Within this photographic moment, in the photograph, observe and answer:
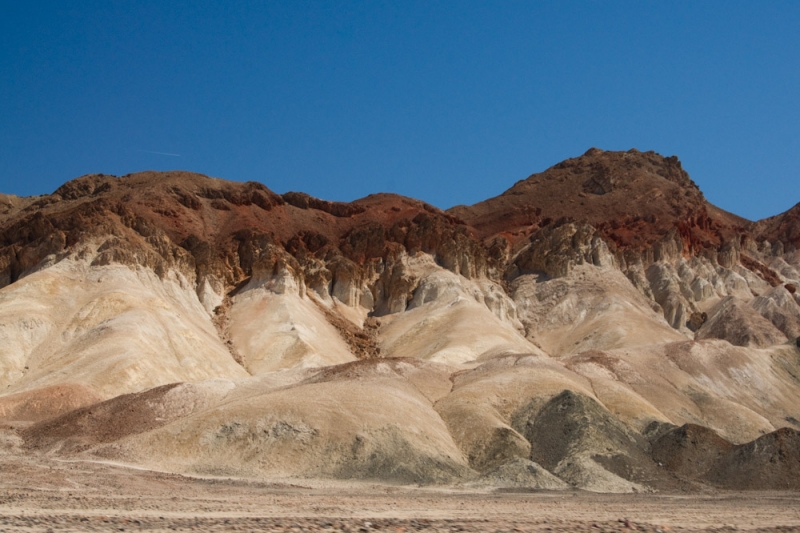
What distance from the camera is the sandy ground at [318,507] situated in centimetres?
2231

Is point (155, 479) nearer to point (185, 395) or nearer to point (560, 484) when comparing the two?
point (185, 395)

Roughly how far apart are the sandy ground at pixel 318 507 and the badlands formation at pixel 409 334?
3.87m

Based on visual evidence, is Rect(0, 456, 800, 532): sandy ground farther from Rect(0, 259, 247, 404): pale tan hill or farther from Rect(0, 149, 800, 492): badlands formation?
Rect(0, 259, 247, 404): pale tan hill

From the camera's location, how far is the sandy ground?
22312mm

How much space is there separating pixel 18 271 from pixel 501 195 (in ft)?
315

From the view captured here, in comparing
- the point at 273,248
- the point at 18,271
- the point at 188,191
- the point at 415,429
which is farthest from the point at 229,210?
the point at 415,429

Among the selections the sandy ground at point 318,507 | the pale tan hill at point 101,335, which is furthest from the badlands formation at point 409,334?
the sandy ground at point 318,507

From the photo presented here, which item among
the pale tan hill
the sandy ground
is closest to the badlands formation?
the pale tan hill

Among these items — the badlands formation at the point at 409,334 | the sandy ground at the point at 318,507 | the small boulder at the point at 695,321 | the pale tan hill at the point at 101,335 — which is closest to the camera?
the sandy ground at the point at 318,507

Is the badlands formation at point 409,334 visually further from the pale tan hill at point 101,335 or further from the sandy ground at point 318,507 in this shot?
the sandy ground at point 318,507

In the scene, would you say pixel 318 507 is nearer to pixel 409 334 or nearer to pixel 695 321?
pixel 409 334

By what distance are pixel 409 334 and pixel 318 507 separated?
204 ft

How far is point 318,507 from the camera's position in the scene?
27734 mm

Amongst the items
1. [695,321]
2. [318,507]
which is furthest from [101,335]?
[695,321]
